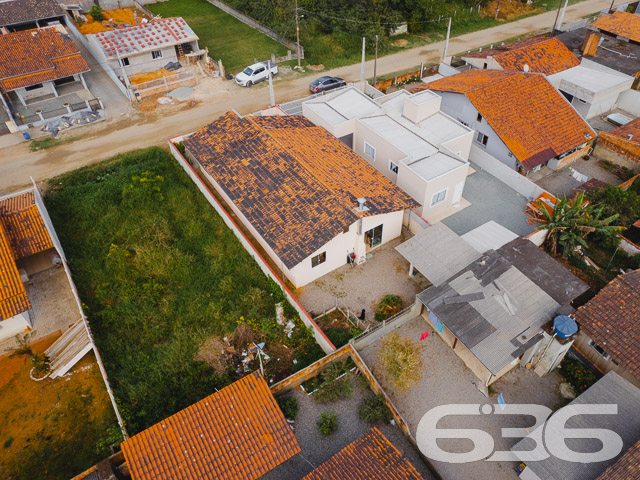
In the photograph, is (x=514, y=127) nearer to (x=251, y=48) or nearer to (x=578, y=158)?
(x=578, y=158)

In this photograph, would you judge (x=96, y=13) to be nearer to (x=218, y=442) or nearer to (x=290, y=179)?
(x=290, y=179)

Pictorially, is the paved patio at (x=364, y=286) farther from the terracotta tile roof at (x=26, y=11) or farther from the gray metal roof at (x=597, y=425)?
the terracotta tile roof at (x=26, y=11)

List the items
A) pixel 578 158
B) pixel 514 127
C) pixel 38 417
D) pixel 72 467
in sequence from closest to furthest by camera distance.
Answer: pixel 72 467
pixel 38 417
pixel 514 127
pixel 578 158

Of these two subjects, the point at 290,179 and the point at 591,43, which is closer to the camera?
the point at 290,179

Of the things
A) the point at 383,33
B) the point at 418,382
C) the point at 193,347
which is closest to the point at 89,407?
the point at 193,347

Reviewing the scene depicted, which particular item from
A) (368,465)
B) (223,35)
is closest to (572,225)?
(368,465)

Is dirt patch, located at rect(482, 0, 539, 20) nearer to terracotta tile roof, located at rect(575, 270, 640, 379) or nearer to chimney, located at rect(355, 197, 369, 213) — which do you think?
chimney, located at rect(355, 197, 369, 213)
